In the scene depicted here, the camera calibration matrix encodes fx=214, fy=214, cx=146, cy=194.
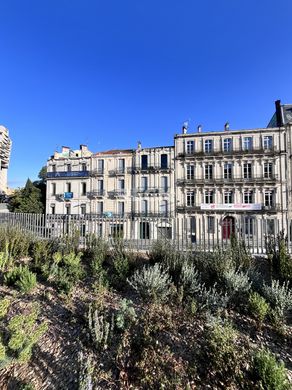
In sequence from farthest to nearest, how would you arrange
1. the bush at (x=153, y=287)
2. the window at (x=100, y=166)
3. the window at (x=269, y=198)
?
the window at (x=100, y=166)
the window at (x=269, y=198)
the bush at (x=153, y=287)

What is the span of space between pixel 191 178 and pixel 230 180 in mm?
4528

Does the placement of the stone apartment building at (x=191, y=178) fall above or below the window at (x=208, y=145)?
below

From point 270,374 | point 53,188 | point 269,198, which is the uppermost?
point 53,188

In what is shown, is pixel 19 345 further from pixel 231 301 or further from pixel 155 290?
pixel 231 301

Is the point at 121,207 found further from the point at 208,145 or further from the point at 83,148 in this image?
the point at 208,145

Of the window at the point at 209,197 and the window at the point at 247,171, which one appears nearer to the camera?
the window at the point at 247,171

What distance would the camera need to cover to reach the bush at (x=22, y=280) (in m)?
4.26

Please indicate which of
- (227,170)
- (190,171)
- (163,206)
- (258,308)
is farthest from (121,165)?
(258,308)

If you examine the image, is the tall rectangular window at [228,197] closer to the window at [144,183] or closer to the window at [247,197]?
the window at [247,197]

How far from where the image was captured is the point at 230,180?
25.2 meters

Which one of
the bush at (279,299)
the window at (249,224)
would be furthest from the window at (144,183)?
the bush at (279,299)

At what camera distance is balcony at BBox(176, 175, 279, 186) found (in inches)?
954

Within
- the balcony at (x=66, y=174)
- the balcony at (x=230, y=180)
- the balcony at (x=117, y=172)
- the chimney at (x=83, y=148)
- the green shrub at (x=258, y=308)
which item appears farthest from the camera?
the chimney at (x=83, y=148)

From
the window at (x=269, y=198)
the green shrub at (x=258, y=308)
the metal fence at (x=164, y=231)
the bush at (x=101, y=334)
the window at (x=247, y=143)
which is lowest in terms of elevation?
the bush at (x=101, y=334)
